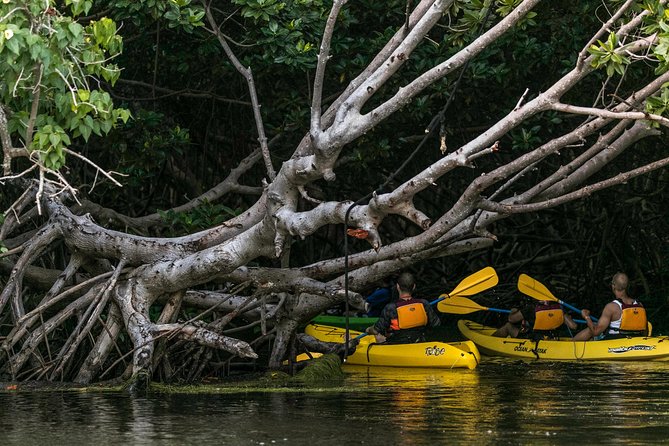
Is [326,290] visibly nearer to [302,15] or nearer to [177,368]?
[177,368]

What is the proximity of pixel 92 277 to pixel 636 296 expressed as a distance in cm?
728

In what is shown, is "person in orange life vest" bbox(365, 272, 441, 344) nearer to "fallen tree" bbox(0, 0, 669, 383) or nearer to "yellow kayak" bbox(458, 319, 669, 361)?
"fallen tree" bbox(0, 0, 669, 383)

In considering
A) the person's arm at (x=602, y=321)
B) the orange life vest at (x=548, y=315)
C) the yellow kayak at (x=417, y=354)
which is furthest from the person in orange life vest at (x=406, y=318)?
the person's arm at (x=602, y=321)

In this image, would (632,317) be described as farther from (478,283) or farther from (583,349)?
(478,283)

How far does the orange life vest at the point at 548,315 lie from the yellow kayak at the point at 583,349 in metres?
0.22

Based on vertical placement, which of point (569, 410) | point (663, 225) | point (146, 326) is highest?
point (663, 225)

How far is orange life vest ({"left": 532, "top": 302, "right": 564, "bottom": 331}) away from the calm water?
214 centimetres

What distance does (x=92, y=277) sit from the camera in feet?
36.4

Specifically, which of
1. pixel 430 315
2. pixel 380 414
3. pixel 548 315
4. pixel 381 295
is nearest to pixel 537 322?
pixel 548 315

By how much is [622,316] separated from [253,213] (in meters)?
4.23

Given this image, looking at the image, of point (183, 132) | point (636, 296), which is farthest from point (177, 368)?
point (636, 296)

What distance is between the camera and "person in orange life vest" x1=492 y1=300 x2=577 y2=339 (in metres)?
13.0

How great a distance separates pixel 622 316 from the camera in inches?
495

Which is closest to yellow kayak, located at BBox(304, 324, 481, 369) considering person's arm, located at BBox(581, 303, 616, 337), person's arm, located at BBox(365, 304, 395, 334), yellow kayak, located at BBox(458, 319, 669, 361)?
person's arm, located at BBox(365, 304, 395, 334)
